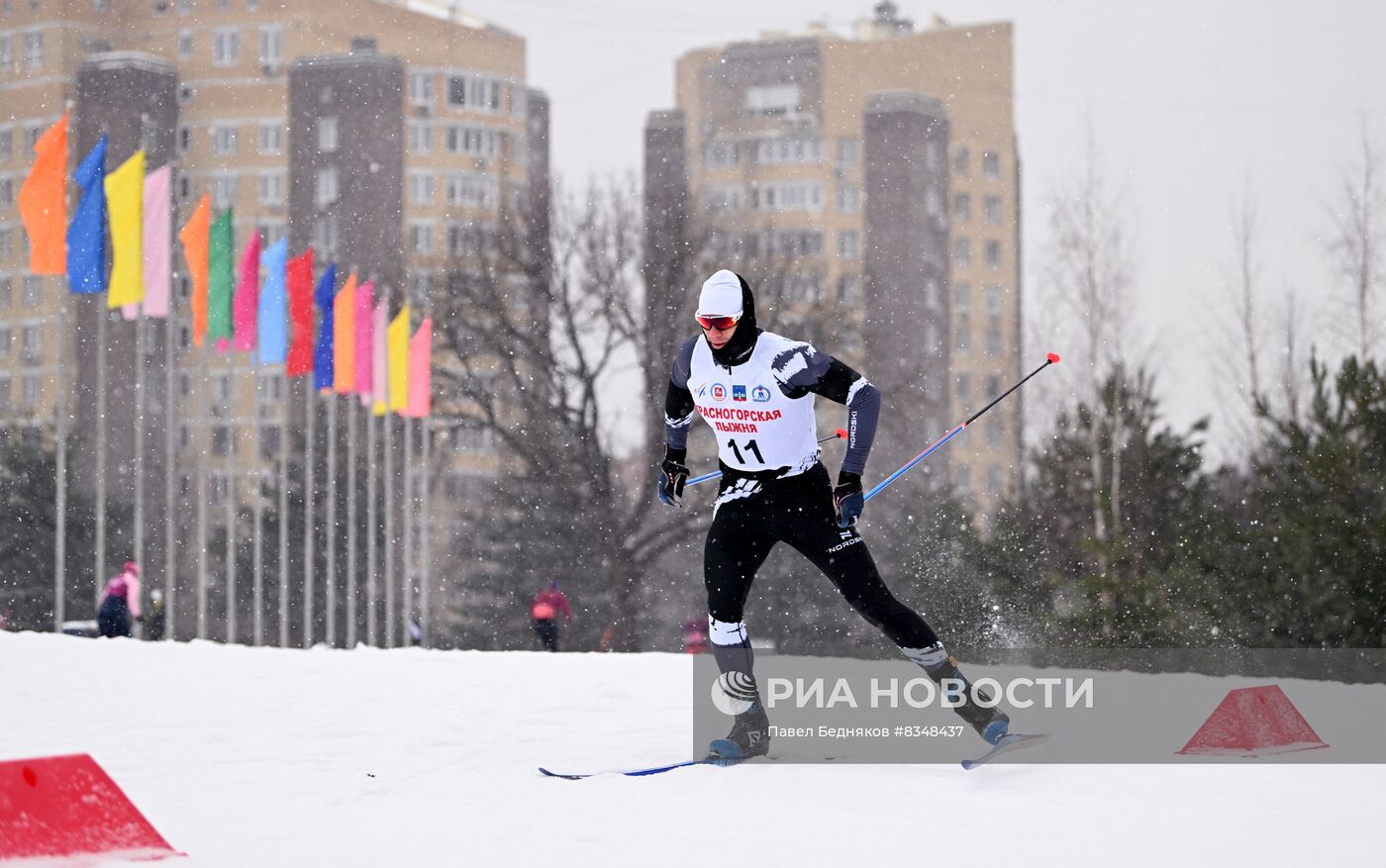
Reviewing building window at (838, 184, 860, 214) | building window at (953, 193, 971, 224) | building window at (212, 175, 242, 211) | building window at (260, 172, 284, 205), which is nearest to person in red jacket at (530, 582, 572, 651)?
building window at (838, 184, 860, 214)

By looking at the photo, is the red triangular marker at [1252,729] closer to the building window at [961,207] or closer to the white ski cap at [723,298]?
the white ski cap at [723,298]

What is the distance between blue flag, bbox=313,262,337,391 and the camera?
28906 millimetres

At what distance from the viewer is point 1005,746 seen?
5.61 m

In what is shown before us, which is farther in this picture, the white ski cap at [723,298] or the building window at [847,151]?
the building window at [847,151]

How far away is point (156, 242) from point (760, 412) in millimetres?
21907

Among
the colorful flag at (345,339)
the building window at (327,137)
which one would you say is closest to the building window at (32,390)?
the building window at (327,137)

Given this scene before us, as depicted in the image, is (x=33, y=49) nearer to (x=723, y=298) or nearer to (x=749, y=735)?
(x=723, y=298)

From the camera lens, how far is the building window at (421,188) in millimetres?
63906

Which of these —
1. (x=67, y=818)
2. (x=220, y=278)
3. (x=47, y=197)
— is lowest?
(x=67, y=818)

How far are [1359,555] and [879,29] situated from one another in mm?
56249

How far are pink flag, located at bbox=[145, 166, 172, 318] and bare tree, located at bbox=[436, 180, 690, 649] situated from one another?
331 inches

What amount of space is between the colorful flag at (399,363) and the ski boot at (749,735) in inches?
986

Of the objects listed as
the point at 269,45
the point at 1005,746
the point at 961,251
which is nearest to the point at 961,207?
the point at 961,251

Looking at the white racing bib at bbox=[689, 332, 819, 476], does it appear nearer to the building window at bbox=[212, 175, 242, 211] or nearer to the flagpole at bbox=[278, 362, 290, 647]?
the flagpole at bbox=[278, 362, 290, 647]
